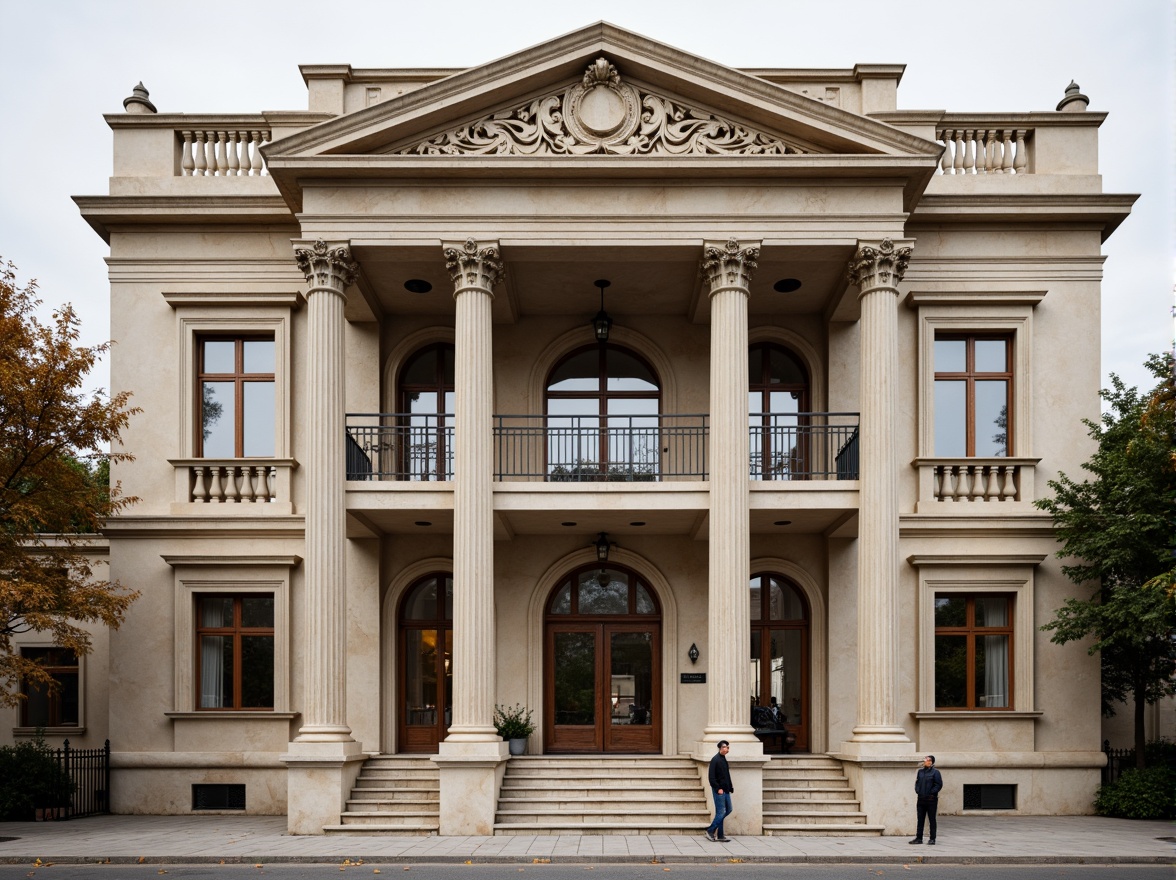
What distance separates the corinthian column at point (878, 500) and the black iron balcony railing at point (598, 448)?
325 cm

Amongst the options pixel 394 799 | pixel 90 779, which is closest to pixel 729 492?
pixel 394 799

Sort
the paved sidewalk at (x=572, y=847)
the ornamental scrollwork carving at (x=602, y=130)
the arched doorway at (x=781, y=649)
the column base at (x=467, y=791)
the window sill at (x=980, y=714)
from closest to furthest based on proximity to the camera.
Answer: the paved sidewalk at (x=572, y=847) < the column base at (x=467, y=791) < the ornamental scrollwork carving at (x=602, y=130) < the window sill at (x=980, y=714) < the arched doorway at (x=781, y=649)

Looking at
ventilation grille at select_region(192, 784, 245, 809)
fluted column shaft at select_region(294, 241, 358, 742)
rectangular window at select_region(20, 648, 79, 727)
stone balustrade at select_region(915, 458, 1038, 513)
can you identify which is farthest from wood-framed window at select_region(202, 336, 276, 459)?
stone balustrade at select_region(915, 458, 1038, 513)

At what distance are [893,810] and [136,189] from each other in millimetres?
16689

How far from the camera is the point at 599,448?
20.3m

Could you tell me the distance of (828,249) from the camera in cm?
1745

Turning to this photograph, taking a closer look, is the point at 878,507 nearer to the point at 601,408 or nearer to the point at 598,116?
the point at 601,408

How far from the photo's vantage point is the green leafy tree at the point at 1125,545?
658 inches

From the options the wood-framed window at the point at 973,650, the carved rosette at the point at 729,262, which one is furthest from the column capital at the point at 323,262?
the wood-framed window at the point at 973,650

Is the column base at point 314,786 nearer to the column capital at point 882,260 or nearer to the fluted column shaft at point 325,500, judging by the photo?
the fluted column shaft at point 325,500

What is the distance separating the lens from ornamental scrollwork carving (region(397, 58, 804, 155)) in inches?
686

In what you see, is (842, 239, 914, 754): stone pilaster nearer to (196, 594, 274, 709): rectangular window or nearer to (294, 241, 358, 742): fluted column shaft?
(294, 241, 358, 742): fluted column shaft

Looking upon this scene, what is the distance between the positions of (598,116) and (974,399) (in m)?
8.51

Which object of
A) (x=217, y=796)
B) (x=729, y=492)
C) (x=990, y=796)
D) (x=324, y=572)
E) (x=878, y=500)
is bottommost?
(x=217, y=796)
